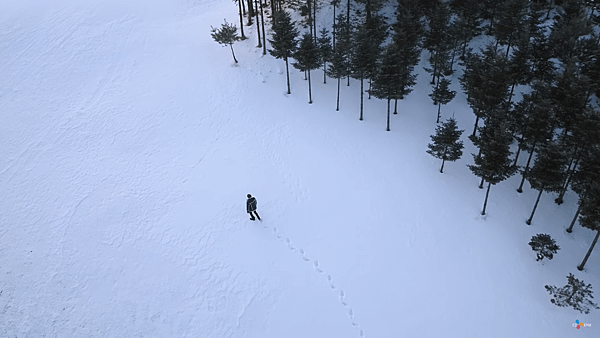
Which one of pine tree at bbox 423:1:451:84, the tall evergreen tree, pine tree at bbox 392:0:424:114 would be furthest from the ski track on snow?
pine tree at bbox 423:1:451:84

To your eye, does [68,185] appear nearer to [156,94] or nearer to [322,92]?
[156,94]

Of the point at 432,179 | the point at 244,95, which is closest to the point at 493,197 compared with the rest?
the point at 432,179

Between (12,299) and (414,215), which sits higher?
(12,299)

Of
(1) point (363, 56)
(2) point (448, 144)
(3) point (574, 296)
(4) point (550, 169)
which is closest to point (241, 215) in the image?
(2) point (448, 144)

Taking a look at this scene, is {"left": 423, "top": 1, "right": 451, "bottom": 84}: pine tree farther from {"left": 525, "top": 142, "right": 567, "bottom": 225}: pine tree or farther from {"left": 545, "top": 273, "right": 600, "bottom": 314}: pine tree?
{"left": 545, "top": 273, "right": 600, "bottom": 314}: pine tree

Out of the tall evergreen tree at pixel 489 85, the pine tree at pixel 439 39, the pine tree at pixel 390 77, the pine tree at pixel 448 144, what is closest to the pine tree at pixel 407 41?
the pine tree at pixel 390 77

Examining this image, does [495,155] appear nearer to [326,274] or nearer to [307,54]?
[326,274]
